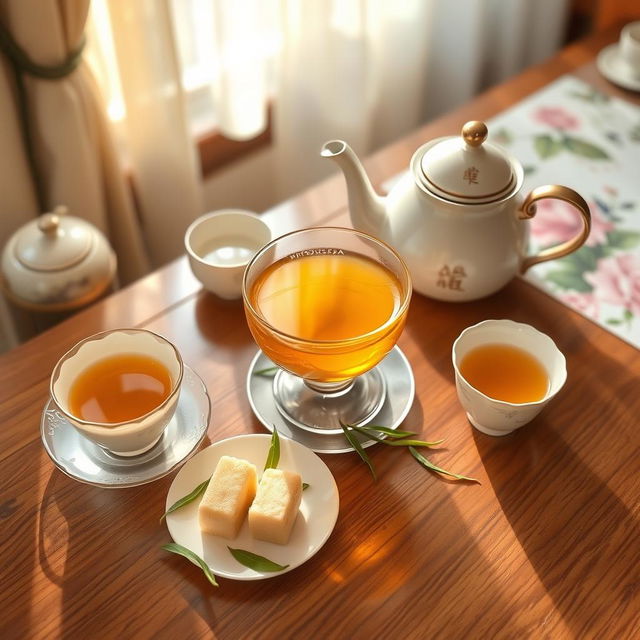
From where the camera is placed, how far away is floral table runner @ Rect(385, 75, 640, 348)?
1049 millimetres

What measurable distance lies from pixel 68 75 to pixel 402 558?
957mm

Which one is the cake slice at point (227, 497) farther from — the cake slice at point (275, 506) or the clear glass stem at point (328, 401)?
the clear glass stem at point (328, 401)

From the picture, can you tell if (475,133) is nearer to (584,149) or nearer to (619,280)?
(619,280)

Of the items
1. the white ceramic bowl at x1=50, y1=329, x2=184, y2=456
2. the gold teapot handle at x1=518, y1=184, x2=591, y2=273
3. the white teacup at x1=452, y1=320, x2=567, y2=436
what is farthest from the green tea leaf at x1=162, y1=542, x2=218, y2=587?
the gold teapot handle at x1=518, y1=184, x2=591, y2=273

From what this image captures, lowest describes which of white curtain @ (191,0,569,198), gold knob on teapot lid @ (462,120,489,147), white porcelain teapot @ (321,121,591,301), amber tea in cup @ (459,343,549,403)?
white curtain @ (191,0,569,198)

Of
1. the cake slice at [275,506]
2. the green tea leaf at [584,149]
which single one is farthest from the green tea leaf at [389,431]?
the green tea leaf at [584,149]

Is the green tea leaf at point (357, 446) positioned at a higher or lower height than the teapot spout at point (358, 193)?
lower

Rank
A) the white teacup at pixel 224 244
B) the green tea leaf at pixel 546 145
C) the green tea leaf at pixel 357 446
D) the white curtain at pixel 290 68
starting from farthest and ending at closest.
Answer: the white curtain at pixel 290 68 → the green tea leaf at pixel 546 145 → the white teacup at pixel 224 244 → the green tea leaf at pixel 357 446

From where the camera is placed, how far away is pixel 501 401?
832 mm

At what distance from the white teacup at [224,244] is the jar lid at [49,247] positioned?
0.26 m

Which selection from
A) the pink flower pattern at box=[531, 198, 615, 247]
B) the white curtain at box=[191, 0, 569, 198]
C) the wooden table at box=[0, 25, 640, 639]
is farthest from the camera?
the white curtain at box=[191, 0, 569, 198]

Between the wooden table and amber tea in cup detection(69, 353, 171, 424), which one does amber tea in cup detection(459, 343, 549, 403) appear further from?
amber tea in cup detection(69, 353, 171, 424)

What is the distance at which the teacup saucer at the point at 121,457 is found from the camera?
0.82 meters

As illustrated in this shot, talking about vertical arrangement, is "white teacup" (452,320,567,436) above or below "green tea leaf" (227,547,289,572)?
above
